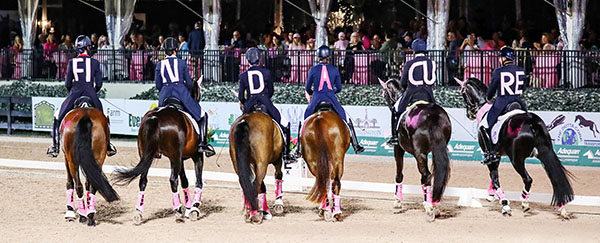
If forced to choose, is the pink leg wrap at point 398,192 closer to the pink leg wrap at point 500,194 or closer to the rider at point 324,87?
the rider at point 324,87

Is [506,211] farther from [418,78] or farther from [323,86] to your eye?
[323,86]

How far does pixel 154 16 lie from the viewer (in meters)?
30.5

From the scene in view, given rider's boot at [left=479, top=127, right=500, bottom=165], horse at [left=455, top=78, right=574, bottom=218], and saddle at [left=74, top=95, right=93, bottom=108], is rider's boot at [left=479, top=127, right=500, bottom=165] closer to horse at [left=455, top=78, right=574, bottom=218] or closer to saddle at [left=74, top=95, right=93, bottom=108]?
horse at [left=455, top=78, right=574, bottom=218]

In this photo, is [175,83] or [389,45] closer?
[175,83]

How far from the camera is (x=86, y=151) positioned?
39.2 ft

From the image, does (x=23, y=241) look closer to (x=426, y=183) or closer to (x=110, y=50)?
(x=426, y=183)

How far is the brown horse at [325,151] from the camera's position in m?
12.1

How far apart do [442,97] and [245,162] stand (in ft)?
30.0

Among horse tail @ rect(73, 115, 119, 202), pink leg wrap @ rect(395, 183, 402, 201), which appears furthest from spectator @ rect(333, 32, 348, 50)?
horse tail @ rect(73, 115, 119, 202)

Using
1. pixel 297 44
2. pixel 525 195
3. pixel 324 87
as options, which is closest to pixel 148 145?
pixel 324 87

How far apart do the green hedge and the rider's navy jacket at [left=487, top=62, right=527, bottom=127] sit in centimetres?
614

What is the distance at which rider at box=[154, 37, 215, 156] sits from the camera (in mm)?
12852

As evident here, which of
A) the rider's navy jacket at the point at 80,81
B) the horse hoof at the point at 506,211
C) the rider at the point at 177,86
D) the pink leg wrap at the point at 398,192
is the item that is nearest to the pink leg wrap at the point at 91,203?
the rider's navy jacket at the point at 80,81

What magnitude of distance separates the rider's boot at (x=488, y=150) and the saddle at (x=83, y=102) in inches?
220
